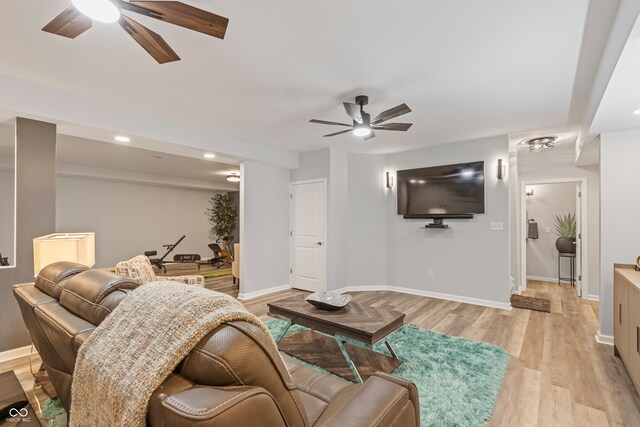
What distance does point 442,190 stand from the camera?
15.6 ft

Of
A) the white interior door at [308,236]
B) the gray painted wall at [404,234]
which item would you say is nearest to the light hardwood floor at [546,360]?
the gray painted wall at [404,234]

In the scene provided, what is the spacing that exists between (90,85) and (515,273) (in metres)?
6.40

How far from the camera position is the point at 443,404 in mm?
2033

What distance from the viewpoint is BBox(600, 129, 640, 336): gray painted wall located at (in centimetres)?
298

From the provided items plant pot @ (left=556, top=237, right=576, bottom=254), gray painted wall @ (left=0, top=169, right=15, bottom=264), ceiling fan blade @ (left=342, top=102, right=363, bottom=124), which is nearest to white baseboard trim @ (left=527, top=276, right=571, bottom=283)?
plant pot @ (left=556, top=237, right=576, bottom=254)

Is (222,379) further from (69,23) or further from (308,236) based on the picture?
(308,236)

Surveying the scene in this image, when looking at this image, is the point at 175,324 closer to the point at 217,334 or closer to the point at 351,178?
the point at 217,334

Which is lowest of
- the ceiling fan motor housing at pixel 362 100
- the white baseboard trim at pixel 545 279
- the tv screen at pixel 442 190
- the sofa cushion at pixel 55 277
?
the white baseboard trim at pixel 545 279

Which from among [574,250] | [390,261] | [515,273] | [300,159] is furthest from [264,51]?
[574,250]

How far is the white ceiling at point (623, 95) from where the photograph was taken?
1.71 metres

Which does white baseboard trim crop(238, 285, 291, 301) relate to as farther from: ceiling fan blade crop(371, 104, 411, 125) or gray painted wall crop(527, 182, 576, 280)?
gray painted wall crop(527, 182, 576, 280)

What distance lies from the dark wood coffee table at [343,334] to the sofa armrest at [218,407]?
5.43ft

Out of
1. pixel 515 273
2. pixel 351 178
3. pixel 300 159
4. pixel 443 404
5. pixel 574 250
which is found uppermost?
pixel 300 159

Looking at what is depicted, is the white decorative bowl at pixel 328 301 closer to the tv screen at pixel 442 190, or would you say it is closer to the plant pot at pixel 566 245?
the tv screen at pixel 442 190
